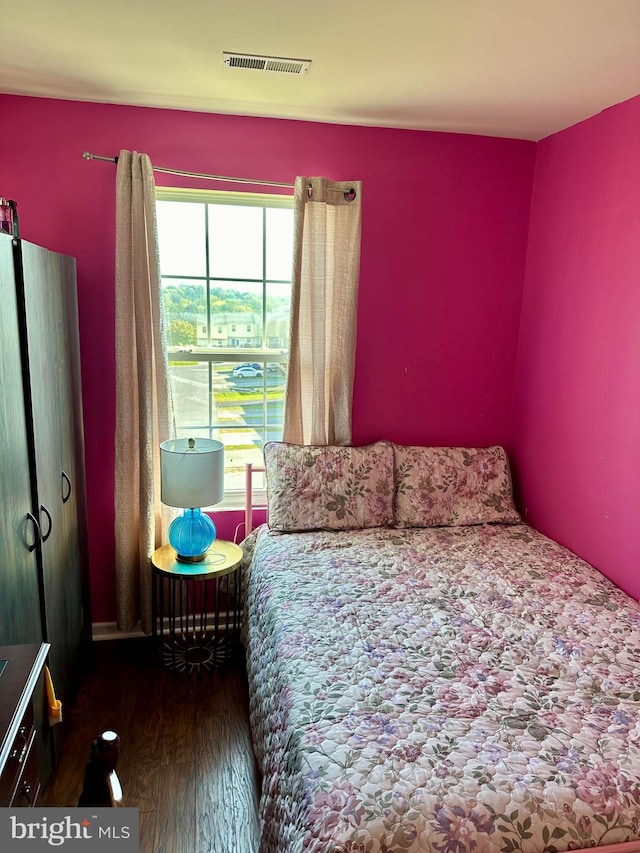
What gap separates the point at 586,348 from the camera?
8.46 feet

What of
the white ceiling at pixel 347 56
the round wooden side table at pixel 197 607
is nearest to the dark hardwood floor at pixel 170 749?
the round wooden side table at pixel 197 607

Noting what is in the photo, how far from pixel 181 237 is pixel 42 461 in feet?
4.34

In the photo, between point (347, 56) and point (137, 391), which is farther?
point (137, 391)

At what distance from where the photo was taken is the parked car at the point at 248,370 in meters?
2.96

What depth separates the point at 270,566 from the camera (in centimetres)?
244

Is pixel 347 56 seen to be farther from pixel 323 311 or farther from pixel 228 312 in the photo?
pixel 228 312

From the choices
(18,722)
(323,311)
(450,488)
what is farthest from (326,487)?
(18,722)

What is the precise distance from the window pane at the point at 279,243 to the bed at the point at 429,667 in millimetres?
869

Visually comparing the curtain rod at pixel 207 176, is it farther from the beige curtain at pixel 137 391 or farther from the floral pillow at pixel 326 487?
the floral pillow at pixel 326 487

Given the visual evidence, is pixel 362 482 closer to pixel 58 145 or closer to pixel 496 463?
pixel 496 463

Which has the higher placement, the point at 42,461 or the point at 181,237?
the point at 181,237

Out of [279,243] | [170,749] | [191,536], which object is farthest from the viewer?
[279,243]

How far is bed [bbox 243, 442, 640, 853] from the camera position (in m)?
1.31

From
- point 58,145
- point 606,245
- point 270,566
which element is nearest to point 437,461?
point 270,566
